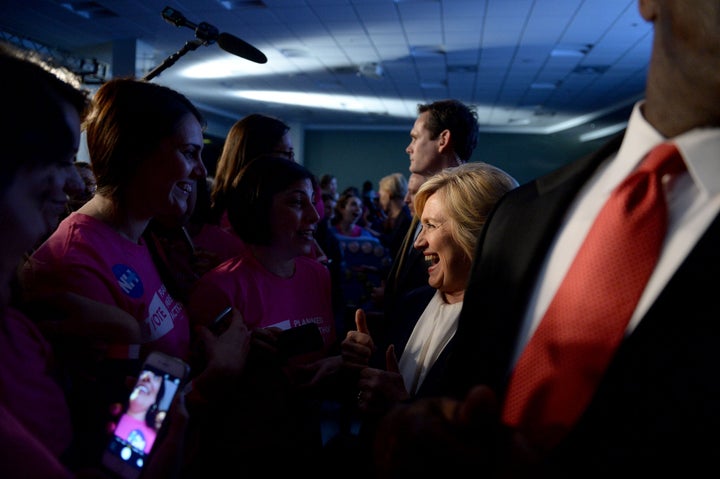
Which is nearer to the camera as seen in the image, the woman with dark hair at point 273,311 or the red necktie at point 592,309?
the red necktie at point 592,309

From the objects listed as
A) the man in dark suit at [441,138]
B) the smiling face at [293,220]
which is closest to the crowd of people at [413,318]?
the smiling face at [293,220]

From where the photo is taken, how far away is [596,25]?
5770mm

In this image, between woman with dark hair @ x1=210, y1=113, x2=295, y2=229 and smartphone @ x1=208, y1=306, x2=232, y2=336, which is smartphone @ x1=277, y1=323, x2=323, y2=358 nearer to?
smartphone @ x1=208, y1=306, x2=232, y2=336

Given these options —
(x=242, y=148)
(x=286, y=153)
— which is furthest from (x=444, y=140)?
(x=242, y=148)

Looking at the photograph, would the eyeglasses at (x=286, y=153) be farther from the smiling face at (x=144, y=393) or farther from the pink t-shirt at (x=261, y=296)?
the smiling face at (x=144, y=393)

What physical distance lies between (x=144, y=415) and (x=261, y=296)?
680 mm

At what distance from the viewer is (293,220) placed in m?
1.64

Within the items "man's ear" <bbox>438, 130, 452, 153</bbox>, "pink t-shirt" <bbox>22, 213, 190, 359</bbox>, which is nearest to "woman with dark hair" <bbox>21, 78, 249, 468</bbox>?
"pink t-shirt" <bbox>22, 213, 190, 359</bbox>

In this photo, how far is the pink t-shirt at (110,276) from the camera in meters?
0.95

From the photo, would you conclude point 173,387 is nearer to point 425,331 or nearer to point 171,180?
point 171,180

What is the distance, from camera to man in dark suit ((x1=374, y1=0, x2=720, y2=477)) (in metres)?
0.51

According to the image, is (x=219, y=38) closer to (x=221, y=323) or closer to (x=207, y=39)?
(x=207, y=39)

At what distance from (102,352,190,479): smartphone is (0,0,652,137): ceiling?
3505 mm

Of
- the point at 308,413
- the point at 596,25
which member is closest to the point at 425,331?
the point at 308,413
